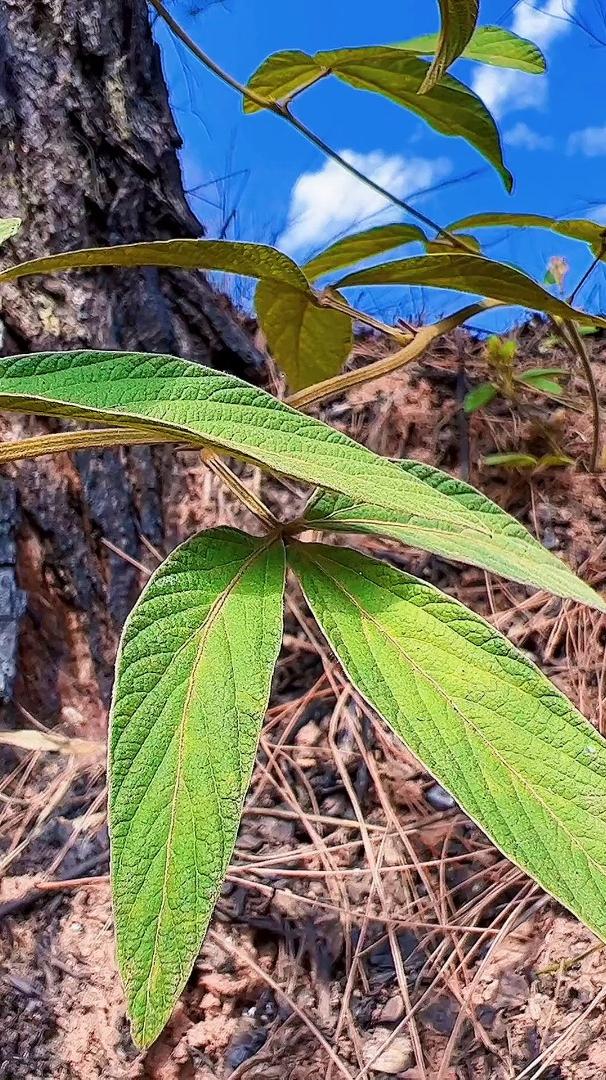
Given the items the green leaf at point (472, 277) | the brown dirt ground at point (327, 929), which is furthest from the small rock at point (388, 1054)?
the green leaf at point (472, 277)

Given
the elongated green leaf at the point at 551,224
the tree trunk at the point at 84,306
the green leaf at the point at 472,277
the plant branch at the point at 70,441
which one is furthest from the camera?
the tree trunk at the point at 84,306

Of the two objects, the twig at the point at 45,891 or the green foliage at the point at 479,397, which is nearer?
the twig at the point at 45,891

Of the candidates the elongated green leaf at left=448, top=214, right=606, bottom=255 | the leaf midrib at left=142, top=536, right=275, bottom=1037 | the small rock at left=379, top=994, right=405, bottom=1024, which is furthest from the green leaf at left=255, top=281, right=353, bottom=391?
the small rock at left=379, top=994, right=405, bottom=1024

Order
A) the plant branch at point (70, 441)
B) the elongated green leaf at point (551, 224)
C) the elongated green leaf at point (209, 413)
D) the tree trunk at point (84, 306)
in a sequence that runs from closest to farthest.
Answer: the elongated green leaf at point (209, 413)
the plant branch at point (70, 441)
the elongated green leaf at point (551, 224)
the tree trunk at point (84, 306)

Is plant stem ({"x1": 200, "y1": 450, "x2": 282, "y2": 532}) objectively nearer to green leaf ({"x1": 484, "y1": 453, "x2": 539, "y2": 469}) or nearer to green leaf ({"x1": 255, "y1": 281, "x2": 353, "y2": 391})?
green leaf ({"x1": 255, "y1": 281, "x2": 353, "y2": 391})

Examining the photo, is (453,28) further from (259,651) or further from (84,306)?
(84,306)

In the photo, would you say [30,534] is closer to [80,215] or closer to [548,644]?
[80,215]

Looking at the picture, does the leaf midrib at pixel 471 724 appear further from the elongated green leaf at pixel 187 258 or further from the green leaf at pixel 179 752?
the elongated green leaf at pixel 187 258
